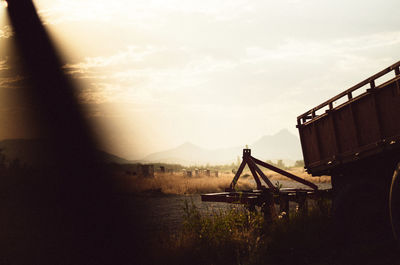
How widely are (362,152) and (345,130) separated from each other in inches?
24.0

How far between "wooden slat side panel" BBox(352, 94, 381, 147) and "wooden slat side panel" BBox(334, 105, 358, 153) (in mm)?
111

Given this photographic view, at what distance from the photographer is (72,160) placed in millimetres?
22891

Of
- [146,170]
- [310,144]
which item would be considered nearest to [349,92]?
[310,144]

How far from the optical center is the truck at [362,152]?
5715mm

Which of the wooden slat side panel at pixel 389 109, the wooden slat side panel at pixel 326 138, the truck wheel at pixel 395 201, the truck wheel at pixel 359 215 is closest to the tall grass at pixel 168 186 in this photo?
the wooden slat side panel at pixel 326 138

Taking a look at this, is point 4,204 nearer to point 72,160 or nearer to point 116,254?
point 116,254

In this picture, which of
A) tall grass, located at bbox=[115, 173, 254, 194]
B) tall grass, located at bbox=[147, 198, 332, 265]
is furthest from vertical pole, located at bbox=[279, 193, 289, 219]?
tall grass, located at bbox=[115, 173, 254, 194]

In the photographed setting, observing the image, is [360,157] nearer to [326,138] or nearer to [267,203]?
[326,138]

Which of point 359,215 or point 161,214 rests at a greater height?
point 161,214

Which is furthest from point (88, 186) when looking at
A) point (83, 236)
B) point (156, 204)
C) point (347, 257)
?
point (347, 257)

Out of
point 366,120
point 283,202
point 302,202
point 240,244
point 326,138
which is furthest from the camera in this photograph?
point 302,202

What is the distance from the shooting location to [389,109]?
575 cm

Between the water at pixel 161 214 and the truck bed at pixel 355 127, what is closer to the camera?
the truck bed at pixel 355 127

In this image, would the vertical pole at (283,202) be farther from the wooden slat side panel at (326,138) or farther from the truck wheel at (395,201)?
the truck wheel at (395,201)
